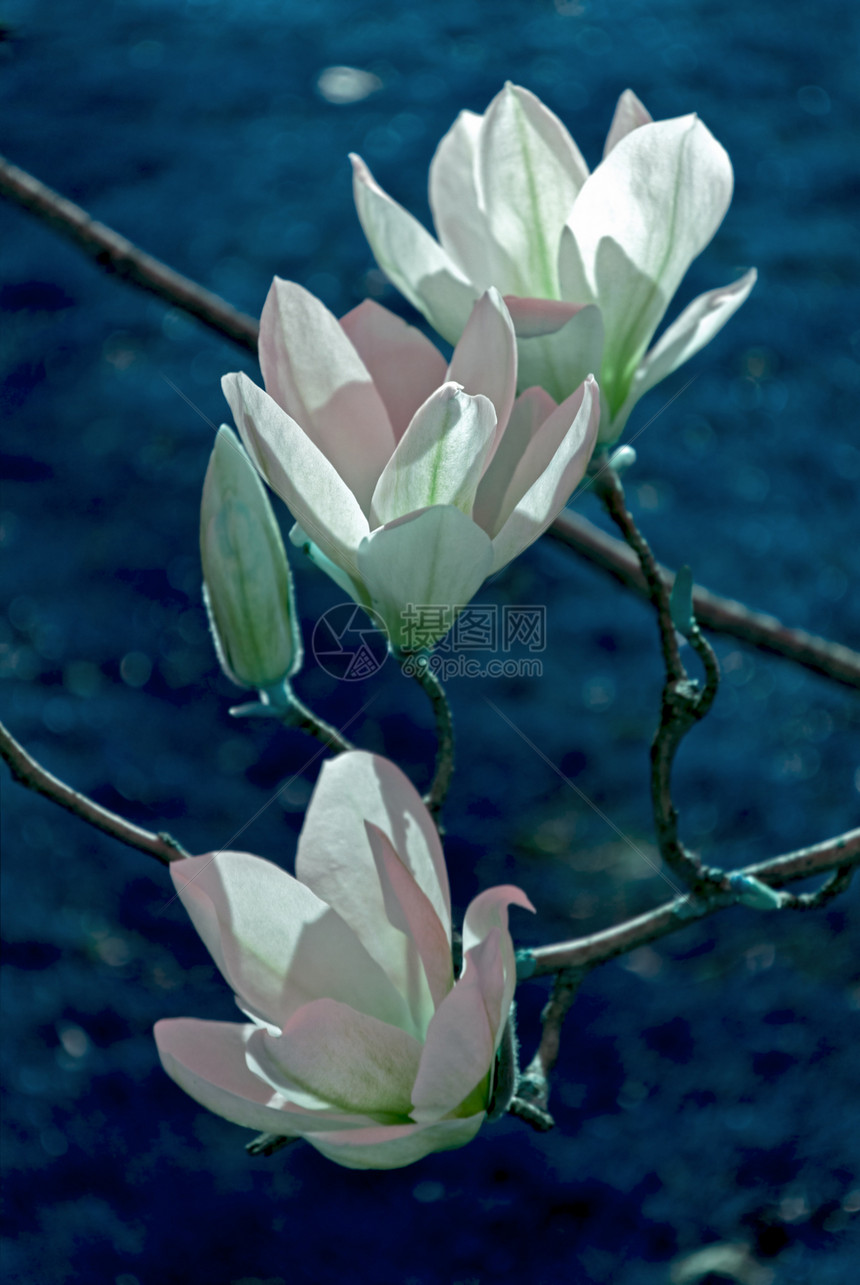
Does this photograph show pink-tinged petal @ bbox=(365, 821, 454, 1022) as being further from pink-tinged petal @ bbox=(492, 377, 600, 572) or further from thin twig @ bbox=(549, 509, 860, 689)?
thin twig @ bbox=(549, 509, 860, 689)

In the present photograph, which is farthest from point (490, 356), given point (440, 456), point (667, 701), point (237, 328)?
point (237, 328)

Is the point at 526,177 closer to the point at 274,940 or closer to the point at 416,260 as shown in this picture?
the point at 416,260

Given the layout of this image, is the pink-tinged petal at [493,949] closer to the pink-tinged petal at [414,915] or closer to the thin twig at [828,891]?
the pink-tinged petal at [414,915]

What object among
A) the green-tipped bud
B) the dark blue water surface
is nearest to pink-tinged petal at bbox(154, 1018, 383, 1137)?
the green-tipped bud

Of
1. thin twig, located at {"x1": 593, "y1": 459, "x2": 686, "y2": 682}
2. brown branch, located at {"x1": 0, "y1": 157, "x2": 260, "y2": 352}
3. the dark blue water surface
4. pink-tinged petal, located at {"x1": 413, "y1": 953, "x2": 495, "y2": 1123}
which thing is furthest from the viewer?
the dark blue water surface

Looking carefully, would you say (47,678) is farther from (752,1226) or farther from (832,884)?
(832,884)

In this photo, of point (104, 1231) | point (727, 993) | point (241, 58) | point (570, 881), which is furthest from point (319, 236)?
point (104, 1231)

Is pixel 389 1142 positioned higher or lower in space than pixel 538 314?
lower
